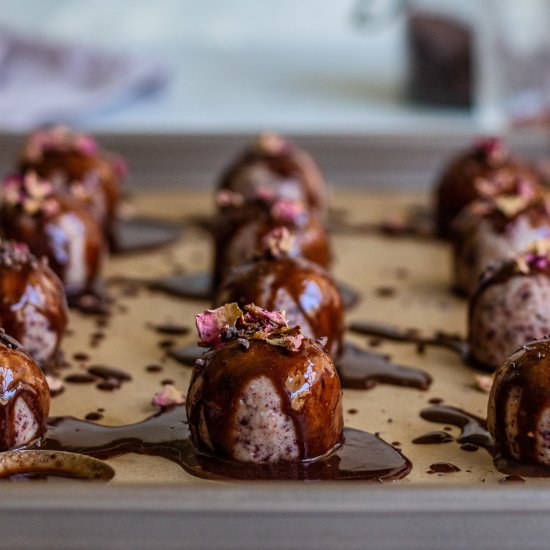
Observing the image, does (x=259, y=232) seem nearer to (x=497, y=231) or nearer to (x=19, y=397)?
(x=497, y=231)

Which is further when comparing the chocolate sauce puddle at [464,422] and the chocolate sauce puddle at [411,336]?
the chocolate sauce puddle at [411,336]

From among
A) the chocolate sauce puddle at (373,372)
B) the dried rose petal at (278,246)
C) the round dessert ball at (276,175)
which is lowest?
the chocolate sauce puddle at (373,372)

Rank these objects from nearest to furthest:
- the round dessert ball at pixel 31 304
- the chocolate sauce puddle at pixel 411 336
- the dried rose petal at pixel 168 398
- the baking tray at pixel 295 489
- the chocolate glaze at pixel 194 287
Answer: the baking tray at pixel 295 489
the dried rose petal at pixel 168 398
the round dessert ball at pixel 31 304
the chocolate sauce puddle at pixel 411 336
the chocolate glaze at pixel 194 287

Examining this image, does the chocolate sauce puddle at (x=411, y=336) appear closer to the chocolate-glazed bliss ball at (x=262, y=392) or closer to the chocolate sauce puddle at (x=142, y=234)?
the chocolate-glazed bliss ball at (x=262, y=392)

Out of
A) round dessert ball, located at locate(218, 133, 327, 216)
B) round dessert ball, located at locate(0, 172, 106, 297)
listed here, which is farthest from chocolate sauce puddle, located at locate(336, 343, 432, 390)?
round dessert ball, located at locate(218, 133, 327, 216)

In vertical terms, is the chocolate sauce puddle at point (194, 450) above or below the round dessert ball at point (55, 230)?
below

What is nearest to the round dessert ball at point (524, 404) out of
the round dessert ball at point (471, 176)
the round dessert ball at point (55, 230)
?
the round dessert ball at point (55, 230)

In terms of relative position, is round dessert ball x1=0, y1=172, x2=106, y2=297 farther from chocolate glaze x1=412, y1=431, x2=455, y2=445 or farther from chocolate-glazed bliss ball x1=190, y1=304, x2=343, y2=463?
chocolate glaze x1=412, y1=431, x2=455, y2=445
